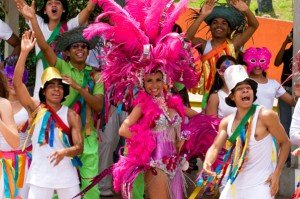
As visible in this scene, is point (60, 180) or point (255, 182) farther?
point (60, 180)

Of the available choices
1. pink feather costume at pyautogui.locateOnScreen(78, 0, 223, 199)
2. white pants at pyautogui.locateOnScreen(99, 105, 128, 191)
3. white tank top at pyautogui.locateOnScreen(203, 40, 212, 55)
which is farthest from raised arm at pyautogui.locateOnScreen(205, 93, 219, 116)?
white pants at pyautogui.locateOnScreen(99, 105, 128, 191)

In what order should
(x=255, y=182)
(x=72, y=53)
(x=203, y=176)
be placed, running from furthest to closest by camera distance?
(x=72, y=53) → (x=203, y=176) → (x=255, y=182)

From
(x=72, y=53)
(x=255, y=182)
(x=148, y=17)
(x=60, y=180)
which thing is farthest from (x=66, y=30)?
(x=255, y=182)

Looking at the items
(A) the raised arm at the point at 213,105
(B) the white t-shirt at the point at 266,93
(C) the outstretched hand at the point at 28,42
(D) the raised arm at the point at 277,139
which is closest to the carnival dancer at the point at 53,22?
(C) the outstretched hand at the point at 28,42

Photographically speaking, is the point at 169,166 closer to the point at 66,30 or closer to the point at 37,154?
the point at 37,154

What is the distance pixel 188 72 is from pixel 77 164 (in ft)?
4.29

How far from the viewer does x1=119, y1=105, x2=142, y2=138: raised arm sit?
791 centimetres

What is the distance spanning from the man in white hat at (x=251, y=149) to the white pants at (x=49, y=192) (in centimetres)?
129

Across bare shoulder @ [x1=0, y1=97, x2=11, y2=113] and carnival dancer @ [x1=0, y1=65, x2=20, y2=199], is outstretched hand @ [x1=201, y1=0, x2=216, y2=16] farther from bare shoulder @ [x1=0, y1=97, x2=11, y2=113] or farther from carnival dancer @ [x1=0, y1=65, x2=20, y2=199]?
bare shoulder @ [x1=0, y1=97, x2=11, y2=113]

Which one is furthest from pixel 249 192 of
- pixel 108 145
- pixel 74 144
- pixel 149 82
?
pixel 108 145

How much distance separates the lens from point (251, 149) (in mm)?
7234

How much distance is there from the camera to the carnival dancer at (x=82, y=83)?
8.55 meters

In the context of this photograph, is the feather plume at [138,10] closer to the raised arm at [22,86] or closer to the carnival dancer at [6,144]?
the raised arm at [22,86]

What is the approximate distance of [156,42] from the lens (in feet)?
26.7
